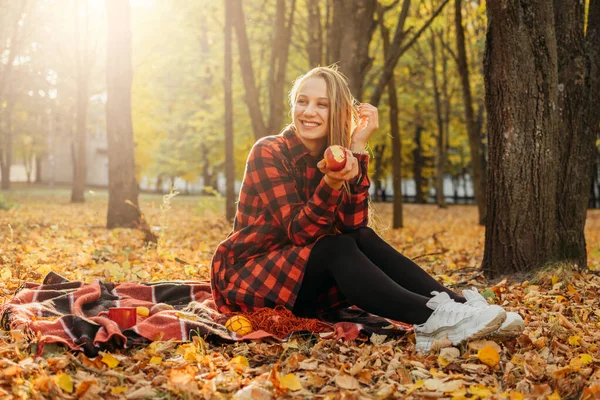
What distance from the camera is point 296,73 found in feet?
63.0

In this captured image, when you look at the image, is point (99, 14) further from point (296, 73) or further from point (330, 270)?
point (330, 270)

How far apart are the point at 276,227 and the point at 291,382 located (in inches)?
44.2

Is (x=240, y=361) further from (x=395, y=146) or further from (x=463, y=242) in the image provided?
(x=395, y=146)

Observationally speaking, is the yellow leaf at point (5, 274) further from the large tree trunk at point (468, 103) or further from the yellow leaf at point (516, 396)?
the large tree trunk at point (468, 103)

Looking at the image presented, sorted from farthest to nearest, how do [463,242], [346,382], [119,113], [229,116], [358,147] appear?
[229,116] → [463,242] → [119,113] → [358,147] → [346,382]

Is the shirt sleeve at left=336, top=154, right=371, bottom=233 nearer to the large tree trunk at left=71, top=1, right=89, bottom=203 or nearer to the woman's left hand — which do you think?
the woman's left hand

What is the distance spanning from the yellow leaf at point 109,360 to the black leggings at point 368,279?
1.06m

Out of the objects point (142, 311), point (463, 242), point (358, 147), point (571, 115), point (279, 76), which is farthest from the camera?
point (279, 76)

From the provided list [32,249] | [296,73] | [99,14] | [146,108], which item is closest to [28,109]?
[146,108]

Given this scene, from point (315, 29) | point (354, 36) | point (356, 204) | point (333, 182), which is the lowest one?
point (356, 204)

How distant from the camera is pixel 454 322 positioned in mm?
2896

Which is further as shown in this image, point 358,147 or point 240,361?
point 358,147

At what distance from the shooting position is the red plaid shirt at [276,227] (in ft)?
10.7

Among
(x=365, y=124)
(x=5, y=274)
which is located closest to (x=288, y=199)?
(x=365, y=124)
